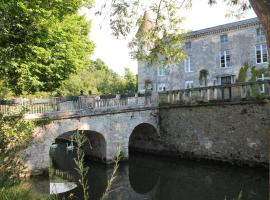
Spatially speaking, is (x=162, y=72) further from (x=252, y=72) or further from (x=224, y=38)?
(x=252, y=72)

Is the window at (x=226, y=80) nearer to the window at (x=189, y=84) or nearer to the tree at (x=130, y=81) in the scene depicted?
the window at (x=189, y=84)

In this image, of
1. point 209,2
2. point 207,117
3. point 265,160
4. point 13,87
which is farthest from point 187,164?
point 209,2

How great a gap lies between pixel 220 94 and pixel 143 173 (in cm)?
570

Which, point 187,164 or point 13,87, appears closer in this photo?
point 13,87

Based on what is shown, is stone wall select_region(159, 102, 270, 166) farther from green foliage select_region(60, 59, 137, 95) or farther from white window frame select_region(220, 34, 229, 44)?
green foliage select_region(60, 59, 137, 95)

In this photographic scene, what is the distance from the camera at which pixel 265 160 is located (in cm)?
1428

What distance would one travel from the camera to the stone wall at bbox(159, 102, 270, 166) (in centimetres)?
1469

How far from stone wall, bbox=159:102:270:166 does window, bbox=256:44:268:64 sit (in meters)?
11.0

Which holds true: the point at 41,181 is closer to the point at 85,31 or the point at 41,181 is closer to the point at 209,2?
the point at 85,31

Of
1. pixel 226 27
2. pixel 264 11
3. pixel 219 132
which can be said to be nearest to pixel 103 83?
pixel 226 27

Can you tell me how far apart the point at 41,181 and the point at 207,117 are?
8.92 meters

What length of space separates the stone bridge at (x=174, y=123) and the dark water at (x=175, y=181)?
854 millimetres

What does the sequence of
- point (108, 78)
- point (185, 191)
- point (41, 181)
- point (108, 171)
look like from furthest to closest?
point (108, 78)
point (108, 171)
point (41, 181)
point (185, 191)

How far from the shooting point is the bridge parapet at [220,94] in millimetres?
14867
